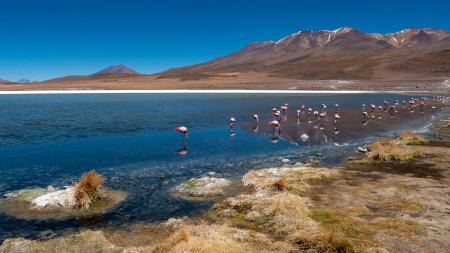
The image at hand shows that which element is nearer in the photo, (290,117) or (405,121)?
(405,121)

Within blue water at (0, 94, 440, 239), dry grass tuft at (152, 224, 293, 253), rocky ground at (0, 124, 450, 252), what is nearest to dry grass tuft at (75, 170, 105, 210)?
blue water at (0, 94, 440, 239)

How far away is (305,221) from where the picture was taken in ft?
44.9

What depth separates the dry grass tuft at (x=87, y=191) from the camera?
1562 cm

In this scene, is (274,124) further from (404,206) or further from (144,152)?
(404,206)

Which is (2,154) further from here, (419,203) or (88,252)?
(419,203)

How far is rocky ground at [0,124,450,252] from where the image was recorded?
12000mm

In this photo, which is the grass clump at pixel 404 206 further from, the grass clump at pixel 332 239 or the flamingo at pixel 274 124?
the flamingo at pixel 274 124

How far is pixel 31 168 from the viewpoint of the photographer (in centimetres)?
2177

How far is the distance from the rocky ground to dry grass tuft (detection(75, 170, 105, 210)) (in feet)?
8.26

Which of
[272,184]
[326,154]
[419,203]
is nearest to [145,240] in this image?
[272,184]

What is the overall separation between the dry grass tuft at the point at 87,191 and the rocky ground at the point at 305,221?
8.26 feet

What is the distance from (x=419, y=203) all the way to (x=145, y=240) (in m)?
9.67

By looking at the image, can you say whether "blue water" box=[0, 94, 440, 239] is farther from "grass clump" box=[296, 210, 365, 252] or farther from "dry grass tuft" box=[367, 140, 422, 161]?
"grass clump" box=[296, 210, 365, 252]

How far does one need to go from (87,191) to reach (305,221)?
7968mm
